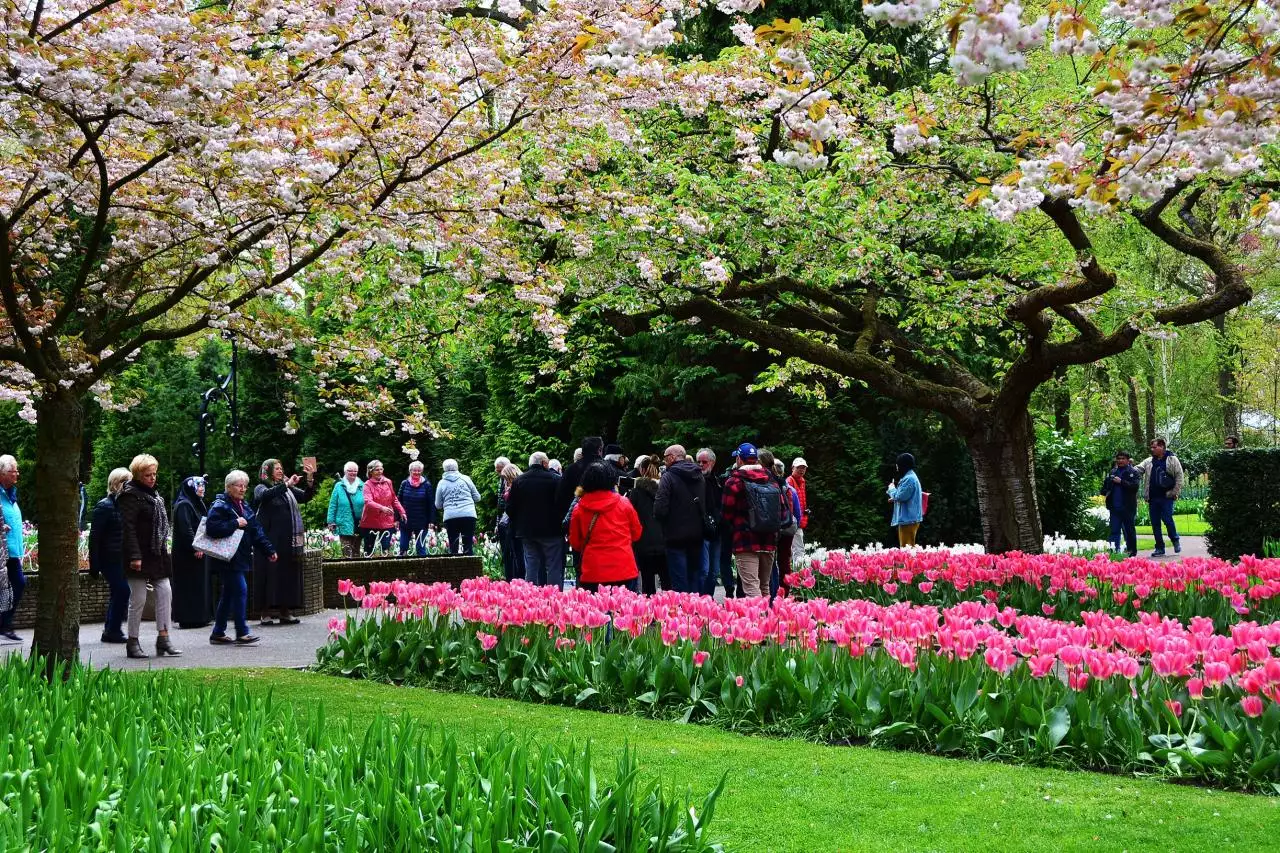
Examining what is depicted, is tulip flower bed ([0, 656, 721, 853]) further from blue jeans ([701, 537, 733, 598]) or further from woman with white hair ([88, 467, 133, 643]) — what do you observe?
blue jeans ([701, 537, 733, 598])

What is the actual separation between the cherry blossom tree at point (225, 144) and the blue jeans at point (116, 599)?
2.10 meters

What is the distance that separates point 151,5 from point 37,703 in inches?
148

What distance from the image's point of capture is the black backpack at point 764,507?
38.2 ft

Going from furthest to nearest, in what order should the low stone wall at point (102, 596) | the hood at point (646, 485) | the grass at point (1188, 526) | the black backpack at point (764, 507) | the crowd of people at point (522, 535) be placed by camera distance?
the grass at point (1188, 526), the low stone wall at point (102, 596), the hood at point (646, 485), the black backpack at point (764, 507), the crowd of people at point (522, 535)

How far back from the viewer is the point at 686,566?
1245 centimetres

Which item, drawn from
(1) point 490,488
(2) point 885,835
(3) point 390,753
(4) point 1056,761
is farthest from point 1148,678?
Answer: (1) point 490,488

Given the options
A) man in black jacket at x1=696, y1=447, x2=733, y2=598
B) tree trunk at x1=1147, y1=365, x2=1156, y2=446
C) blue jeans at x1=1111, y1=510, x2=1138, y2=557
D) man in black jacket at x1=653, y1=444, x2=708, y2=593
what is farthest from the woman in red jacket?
tree trunk at x1=1147, y1=365, x2=1156, y2=446

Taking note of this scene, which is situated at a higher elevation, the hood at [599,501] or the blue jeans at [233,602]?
the hood at [599,501]

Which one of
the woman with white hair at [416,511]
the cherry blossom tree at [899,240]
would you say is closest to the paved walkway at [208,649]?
the woman with white hair at [416,511]

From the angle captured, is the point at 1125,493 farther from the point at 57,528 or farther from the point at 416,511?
the point at 57,528

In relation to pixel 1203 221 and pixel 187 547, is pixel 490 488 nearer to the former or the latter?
pixel 187 547

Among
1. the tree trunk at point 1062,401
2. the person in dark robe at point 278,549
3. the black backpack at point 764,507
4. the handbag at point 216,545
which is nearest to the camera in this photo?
the handbag at point 216,545

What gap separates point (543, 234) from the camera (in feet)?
43.7

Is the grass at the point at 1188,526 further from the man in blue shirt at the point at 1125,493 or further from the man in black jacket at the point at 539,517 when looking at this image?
the man in black jacket at the point at 539,517
